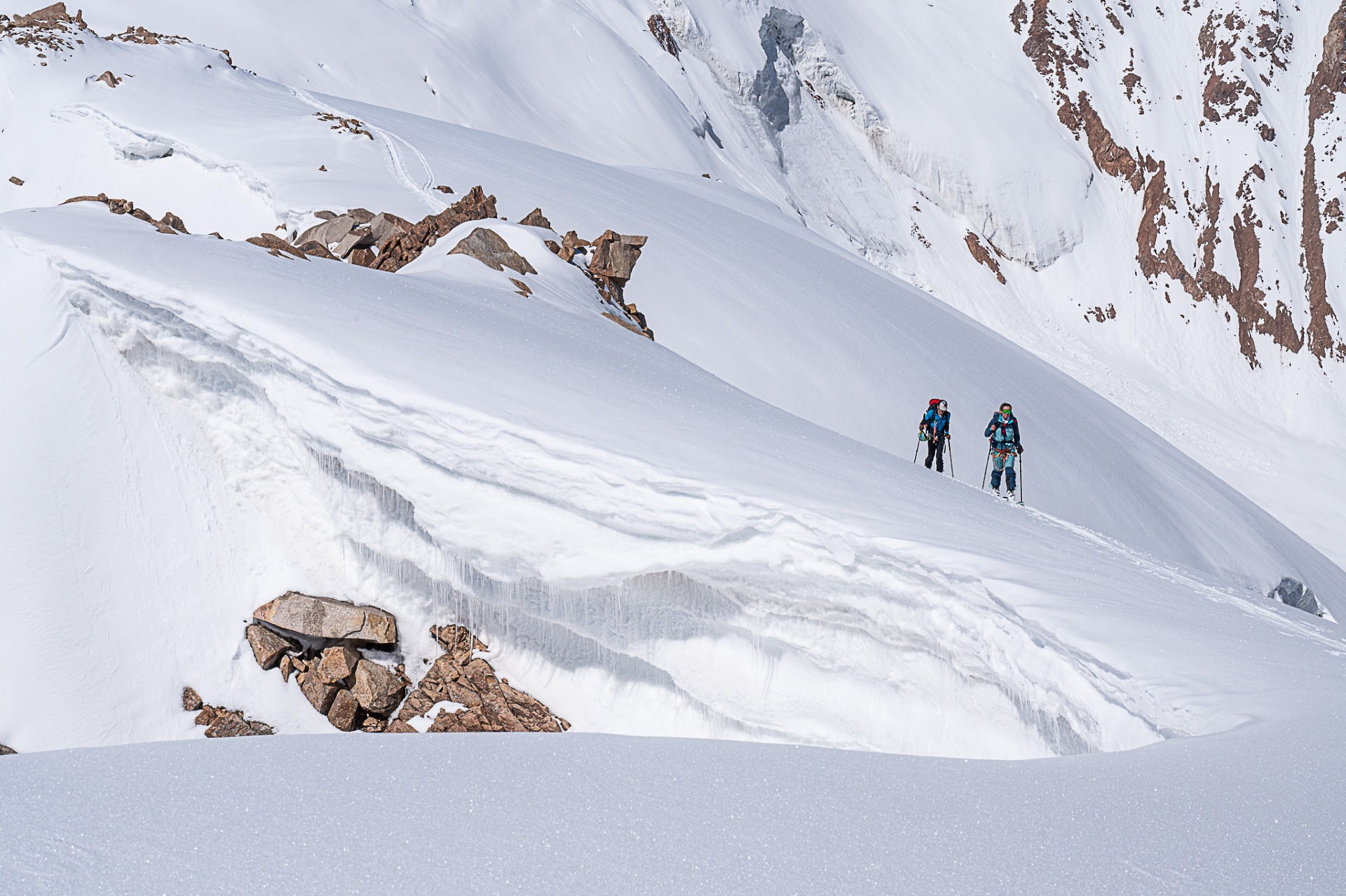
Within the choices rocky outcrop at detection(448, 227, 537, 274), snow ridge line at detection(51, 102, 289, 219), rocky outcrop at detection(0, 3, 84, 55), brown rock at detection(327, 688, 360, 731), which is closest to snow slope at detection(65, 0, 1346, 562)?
rocky outcrop at detection(0, 3, 84, 55)

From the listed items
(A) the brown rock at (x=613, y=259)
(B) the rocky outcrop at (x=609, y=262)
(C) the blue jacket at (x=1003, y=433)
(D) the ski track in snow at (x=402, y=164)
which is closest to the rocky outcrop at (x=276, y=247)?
(B) the rocky outcrop at (x=609, y=262)

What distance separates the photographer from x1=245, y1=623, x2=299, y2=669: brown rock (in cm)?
604

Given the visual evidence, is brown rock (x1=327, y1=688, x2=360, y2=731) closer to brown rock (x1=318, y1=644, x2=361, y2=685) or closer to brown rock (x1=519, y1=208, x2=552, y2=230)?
brown rock (x1=318, y1=644, x2=361, y2=685)

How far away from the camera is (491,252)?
412 inches

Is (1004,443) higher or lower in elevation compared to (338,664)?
higher

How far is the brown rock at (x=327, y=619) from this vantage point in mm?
6117

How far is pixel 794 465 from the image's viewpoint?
6113 millimetres

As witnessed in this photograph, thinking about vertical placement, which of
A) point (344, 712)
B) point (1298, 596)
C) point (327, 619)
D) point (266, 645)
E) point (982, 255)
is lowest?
point (344, 712)

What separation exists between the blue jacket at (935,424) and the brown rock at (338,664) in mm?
7294

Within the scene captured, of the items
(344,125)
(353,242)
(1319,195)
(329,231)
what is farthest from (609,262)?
(1319,195)

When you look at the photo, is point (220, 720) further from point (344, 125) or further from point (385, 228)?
point (344, 125)

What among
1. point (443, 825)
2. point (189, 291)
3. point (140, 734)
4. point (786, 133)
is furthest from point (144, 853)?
point (786, 133)

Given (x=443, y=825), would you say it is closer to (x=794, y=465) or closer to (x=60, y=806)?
(x=60, y=806)

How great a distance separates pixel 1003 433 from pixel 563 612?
6.34 meters
